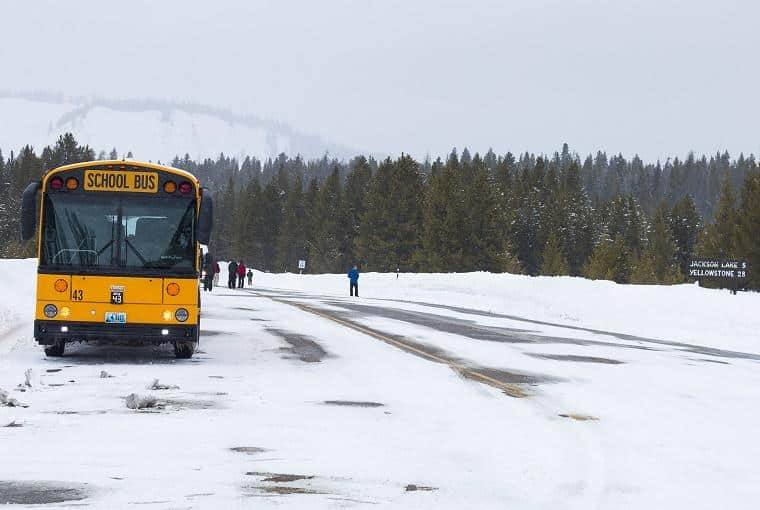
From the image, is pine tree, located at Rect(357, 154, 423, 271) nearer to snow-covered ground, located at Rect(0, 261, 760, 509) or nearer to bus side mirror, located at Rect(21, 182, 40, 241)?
snow-covered ground, located at Rect(0, 261, 760, 509)

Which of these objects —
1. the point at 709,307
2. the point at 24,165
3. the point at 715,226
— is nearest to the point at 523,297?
the point at 709,307

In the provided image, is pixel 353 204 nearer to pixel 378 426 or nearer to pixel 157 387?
pixel 157 387

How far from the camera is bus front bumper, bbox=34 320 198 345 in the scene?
13172 millimetres

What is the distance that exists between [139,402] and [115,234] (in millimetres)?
5094

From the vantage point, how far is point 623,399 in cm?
1099

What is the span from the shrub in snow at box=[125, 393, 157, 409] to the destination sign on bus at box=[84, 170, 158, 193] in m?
5.16

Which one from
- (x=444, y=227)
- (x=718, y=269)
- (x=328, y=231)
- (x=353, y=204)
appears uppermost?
(x=353, y=204)

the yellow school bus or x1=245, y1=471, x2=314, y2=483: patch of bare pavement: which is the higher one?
the yellow school bus

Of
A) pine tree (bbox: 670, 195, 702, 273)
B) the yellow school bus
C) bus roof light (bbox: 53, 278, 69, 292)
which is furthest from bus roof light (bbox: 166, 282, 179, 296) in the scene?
pine tree (bbox: 670, 195, 702, 273)

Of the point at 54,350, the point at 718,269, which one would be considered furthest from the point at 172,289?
the point at 718,269

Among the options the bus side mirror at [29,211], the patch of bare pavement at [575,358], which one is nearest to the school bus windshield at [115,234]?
the bus side mirror at [29,211]

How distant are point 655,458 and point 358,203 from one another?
12119cm

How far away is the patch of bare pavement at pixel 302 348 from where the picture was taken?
14719 mm

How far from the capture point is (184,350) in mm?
14133
